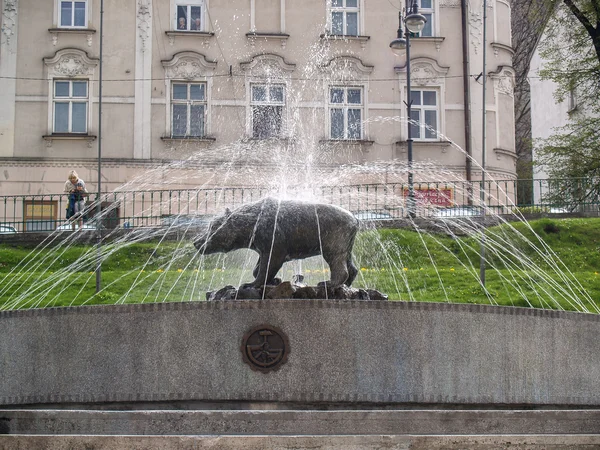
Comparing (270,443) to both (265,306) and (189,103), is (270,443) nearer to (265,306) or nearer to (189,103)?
(265,306)

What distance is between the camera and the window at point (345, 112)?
98.4 ft

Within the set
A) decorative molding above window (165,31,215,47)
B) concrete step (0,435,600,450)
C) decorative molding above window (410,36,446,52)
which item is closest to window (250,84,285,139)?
decorative molding above window (165,31,215,47)

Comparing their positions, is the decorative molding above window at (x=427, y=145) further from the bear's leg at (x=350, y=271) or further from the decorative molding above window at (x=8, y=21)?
the bear's leg at (x=350, y=271)

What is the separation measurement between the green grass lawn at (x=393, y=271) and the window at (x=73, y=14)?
36.4 ft

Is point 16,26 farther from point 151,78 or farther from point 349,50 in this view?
point 349,50

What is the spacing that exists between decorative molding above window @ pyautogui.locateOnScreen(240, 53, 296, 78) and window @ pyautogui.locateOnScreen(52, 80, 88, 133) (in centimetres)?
543

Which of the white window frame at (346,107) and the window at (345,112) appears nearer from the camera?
the white window frame at (346,107)

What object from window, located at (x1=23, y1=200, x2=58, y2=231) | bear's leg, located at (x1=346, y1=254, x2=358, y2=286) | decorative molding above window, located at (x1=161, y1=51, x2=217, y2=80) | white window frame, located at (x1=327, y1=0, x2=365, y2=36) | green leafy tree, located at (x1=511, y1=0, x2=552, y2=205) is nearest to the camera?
bear's leg, located at (x1=346, y1=254, x2=358, y2=286)

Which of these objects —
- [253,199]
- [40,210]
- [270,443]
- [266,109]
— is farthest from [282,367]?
[266,109]

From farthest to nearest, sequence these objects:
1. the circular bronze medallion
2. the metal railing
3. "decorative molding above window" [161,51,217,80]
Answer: "decorative molding above window" [161,51,217,80]
the metal railing
the circular bronze medallion

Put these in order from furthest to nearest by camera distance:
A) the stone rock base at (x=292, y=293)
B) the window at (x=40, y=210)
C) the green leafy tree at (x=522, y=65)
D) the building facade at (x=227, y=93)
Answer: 1. the green leafy tree at (x=522, y=65)
2. the building facade at (x=227, y=93)
3. the window at (x=40, y=210)
4. the stone rock base at (x=292, y=293)

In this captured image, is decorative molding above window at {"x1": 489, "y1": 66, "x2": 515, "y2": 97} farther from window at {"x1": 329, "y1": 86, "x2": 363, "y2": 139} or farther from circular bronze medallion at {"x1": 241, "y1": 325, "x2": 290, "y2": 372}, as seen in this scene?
circular bronze medallion at {"x1": 241, "y1": 325, "x2": 290, "y2": 372}

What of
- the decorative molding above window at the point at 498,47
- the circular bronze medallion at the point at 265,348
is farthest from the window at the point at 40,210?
the circular bronze medallion at the point at 265,348

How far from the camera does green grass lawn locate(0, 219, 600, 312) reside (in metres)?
15.3
